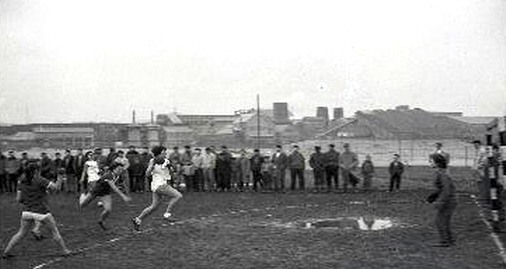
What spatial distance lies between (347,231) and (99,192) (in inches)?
223

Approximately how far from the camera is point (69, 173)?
2662cm

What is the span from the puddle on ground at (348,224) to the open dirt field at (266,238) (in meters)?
0.02

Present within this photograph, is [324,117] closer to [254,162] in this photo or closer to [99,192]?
[254,162]

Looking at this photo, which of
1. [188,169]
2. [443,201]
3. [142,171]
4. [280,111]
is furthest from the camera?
[280,111]

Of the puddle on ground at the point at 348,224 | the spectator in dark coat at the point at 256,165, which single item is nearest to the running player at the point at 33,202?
the puddle on ground at the point at 348,224

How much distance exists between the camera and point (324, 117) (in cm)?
13162

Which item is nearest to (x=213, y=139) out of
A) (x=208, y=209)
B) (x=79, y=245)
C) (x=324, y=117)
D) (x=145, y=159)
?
(x=324, y=117)

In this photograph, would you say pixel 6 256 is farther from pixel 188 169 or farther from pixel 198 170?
pixel 198 170

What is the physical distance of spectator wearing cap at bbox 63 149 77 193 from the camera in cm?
2631

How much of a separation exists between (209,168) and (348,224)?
462 inches

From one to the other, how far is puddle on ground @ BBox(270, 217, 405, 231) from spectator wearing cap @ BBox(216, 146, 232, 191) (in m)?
10.3

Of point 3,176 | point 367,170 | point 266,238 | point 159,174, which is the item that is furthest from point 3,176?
point 266,238

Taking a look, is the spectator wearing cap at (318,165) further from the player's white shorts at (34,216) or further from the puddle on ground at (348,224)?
the player's white shorts at (34,216)

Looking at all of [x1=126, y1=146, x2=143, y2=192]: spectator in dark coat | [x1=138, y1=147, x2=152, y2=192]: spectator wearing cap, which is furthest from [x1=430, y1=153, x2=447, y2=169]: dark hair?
[x1=126, y1=146, x2=143, y2=192]: spectator in dark coat
